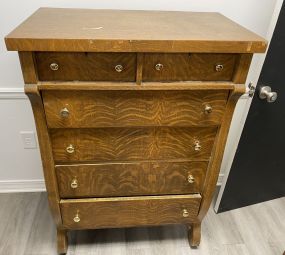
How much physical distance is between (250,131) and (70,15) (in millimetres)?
980

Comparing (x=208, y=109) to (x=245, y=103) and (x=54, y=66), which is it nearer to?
(x=54, y=66)

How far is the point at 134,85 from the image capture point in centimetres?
84

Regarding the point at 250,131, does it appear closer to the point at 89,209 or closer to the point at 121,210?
the point at 121,210

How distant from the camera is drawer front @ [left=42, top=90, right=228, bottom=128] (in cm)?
87

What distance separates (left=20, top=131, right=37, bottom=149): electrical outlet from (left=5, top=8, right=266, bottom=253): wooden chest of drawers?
538mm

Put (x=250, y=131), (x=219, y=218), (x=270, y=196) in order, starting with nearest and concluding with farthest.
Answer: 1. (x=250, y=131)
2. (x=219, y=218)
3. (x=270, y=196)

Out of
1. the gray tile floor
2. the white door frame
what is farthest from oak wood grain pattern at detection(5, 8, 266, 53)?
the gray tile floor

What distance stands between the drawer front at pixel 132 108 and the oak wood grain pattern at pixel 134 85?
0.09ft

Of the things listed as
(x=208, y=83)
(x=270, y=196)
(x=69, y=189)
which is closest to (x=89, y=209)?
(x=69, y=189)

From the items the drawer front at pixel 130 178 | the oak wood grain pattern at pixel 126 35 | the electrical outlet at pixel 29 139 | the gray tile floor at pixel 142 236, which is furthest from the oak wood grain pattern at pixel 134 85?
the gray tile floor at pixel 142 236

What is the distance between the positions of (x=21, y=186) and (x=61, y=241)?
0.56 meters

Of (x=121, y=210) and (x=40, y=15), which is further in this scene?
(x=121, y=210)

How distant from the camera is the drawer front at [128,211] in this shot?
3.76 feet

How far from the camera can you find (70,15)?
99cm
